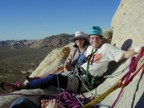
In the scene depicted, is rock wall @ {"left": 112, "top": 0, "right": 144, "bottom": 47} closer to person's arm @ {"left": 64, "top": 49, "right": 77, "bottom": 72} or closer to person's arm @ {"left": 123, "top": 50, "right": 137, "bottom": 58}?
person's arm @ {"left": 123, "top": 50, "right": 137, "bottom": 58}

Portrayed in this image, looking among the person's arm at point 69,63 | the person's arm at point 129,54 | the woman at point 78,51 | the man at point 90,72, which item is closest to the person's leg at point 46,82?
the man at point 90,72

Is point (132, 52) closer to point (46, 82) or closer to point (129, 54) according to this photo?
point (129, 54)

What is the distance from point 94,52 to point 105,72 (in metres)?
0.66

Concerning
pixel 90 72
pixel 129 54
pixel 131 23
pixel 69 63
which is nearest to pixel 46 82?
pixel 90 72

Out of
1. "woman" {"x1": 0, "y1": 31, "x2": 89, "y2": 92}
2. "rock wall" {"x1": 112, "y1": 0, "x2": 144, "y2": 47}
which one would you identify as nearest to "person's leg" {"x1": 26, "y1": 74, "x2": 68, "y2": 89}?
"woman" {"x1": 0, "y1": 31, "x2": 89, "y2": 92}

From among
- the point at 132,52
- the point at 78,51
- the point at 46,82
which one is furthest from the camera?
the point at 78,51

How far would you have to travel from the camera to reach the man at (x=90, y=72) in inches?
361

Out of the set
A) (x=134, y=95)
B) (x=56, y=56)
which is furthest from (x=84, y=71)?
(x=56, y=56)

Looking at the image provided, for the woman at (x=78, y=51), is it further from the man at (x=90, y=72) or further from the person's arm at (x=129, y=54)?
the person's arm at (x=129, y=54)

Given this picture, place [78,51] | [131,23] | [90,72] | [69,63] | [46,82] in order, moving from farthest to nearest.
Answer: [69,63] → [78,51] → [131,23] → [90,72] → [46,82]

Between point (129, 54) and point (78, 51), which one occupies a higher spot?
point (129, 54)

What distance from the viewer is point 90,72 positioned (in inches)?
373

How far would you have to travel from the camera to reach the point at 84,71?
9.52 m

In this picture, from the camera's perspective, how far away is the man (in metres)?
→ 9.18
